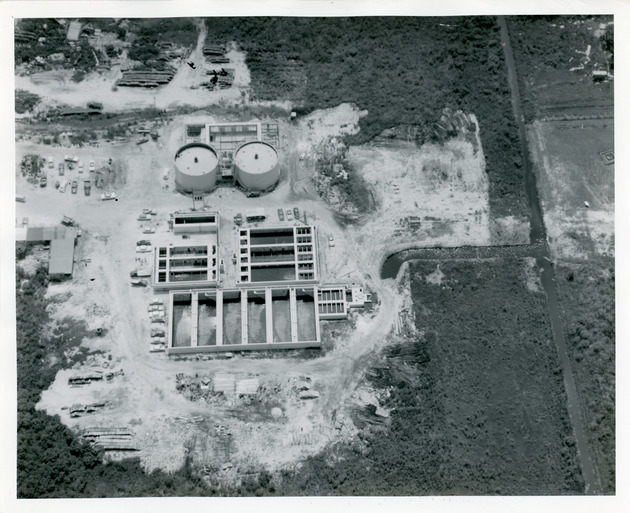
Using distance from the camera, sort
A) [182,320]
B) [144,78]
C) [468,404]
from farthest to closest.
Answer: [144,78] < [182,320] < [468,404]

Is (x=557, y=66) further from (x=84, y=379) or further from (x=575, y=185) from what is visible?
(x=84, y=379)

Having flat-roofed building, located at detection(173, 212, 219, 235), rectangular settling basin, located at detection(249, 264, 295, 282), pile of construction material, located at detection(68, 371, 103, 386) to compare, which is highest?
flat-roofed building, located at detection(173, 212, 219, 235)

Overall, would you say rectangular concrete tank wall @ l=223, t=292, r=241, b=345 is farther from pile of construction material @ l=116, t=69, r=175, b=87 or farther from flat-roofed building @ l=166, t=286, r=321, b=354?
pile of construction material @ l=116, t=69, r=175, b=87

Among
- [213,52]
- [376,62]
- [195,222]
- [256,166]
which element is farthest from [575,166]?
[213,52]

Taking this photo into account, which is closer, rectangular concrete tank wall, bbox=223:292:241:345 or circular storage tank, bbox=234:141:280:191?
rectangular concrete tank wall, bbox=223:292:241:345

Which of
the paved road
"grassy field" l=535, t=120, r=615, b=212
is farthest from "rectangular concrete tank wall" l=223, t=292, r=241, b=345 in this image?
"grassy field" l=535, t=120, r=615, b=212

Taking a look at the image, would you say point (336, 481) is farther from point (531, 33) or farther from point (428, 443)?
point (531, 33)

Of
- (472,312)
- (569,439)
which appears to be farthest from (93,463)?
(569,439)

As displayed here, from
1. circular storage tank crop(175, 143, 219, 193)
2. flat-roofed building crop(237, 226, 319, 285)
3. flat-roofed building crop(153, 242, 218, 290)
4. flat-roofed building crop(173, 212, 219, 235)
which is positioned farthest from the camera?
circular storage tank crop(175, 143, 219, 193)
